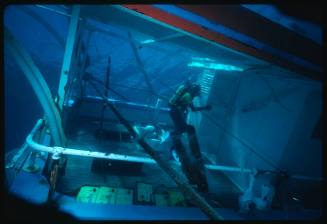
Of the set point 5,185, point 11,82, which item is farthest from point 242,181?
point 11,82

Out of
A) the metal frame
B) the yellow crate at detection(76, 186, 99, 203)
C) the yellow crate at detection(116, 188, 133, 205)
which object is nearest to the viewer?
the metal frame

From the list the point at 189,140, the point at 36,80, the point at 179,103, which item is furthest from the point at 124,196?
the point at 179,103

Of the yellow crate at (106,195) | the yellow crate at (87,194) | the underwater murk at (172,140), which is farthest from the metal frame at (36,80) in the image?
the yellow crate at (106,195)

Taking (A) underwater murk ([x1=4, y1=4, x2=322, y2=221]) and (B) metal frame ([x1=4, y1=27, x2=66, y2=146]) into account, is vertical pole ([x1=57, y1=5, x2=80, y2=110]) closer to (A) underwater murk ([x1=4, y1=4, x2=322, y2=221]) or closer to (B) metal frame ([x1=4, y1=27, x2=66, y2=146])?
(A) underwater murk ([x1=4, y1=4, x2=322, y2=221])

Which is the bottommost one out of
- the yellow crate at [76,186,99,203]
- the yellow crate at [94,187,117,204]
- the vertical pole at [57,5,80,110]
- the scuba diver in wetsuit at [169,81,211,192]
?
the yellow crate at [76,186,99,203]

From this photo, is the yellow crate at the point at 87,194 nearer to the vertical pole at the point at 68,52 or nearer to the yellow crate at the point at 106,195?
the yellow crate at the point at 106,195

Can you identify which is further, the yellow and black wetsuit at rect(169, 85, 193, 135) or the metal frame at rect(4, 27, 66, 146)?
the yellow and black wetsuit at rect(169, 85, 193, 135)

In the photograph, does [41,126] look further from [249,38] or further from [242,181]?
[242,181]

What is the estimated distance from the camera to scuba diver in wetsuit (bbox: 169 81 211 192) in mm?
5324

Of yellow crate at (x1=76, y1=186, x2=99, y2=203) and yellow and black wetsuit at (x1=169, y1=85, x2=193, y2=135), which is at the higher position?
yellow and black wetsuit at (x1=169, y1=85, x2=193, y2=135)

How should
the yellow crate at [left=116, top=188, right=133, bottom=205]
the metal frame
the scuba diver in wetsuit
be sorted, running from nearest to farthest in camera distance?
the metal frame → the yellow crate at [left=116, top=188, right=133, bottom=205] → the scuba diver in wetsuit

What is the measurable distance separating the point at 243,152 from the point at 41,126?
536 centimetres

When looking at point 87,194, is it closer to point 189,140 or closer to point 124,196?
point 124,196

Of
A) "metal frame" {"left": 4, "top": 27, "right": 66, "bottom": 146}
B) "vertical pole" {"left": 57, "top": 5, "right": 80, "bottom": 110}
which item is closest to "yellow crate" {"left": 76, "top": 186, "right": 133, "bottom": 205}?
"metal frame" {"left": 4, "top": 27, "right": 66, "bottom": 146}
